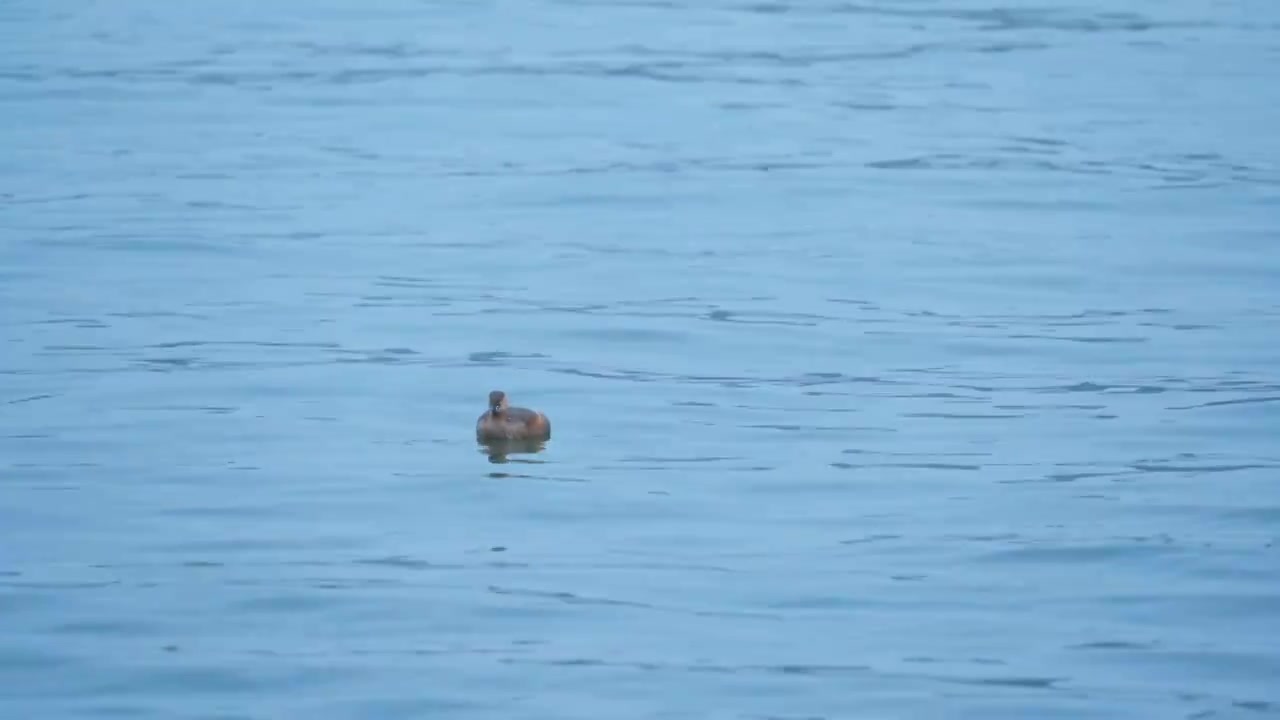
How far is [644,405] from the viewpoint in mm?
13797

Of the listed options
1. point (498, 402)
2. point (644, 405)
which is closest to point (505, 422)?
point (498, 402)

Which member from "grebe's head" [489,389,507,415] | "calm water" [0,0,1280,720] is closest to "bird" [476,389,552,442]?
"grebe's head" [489,389,507,415]

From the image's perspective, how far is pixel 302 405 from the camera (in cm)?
1383

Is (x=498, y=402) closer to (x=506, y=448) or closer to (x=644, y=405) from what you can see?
(x=506, y=448)

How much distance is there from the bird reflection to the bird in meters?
0.03

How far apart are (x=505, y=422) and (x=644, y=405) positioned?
1.45m

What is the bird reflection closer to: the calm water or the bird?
the bird

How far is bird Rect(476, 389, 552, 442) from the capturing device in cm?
1256

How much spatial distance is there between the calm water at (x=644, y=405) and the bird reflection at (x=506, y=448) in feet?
0.74

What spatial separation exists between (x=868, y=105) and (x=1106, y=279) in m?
11.4

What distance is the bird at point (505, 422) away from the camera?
12562mm

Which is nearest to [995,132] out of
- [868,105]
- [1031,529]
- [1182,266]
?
[868,105]

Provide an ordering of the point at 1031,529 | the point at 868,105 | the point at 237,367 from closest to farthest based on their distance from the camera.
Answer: the point at 1031,529 → the point at 237,367 → the point at 868,105

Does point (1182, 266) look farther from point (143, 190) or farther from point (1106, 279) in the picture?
point (143, 190)
